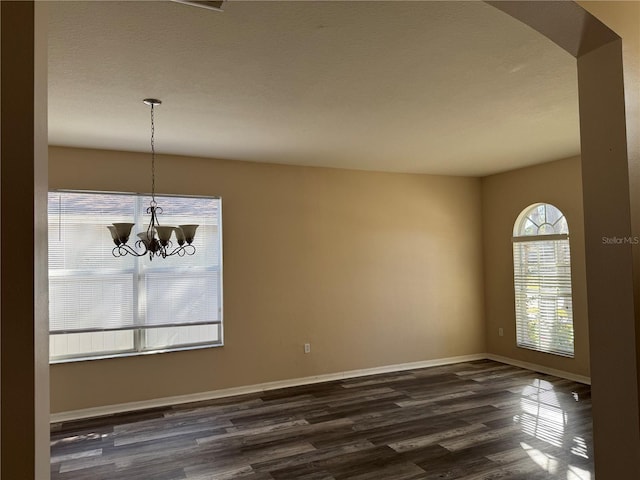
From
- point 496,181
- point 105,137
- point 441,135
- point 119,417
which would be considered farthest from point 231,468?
point 496,181

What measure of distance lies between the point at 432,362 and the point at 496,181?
2813mm

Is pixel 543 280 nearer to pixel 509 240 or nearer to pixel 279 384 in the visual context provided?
pixel 509 240

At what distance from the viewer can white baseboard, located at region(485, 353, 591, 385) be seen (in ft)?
16.7

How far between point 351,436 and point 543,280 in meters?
3.53

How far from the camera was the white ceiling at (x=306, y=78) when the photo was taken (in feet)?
6.86

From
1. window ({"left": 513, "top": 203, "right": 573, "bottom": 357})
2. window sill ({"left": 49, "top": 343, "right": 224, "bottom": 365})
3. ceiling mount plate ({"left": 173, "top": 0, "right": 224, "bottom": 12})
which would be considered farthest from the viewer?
window ({"left": 513, "top": 203, "right": 573, "bottom": 357})

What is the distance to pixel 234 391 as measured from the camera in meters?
4.93

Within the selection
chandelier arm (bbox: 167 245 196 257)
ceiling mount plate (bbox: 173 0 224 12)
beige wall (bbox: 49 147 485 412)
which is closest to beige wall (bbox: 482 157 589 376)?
beige wall (bbox: 49 147 485 412)

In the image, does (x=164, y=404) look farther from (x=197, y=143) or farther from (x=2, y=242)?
(x=2, y=242)

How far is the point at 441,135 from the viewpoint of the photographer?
4172mm


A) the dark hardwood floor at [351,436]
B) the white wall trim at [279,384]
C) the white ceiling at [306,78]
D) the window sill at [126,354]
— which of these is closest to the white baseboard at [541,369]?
the white wall trim at [279,384]

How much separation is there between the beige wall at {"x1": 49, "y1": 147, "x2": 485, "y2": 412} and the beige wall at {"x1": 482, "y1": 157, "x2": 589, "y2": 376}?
0.66 feet

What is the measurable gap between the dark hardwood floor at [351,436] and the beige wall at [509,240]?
2.04ft

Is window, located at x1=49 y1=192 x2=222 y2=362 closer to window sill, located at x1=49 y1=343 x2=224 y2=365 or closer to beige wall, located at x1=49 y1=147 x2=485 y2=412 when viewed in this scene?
window sill, located at x1=49 y1=343 x2=224 y2=365
